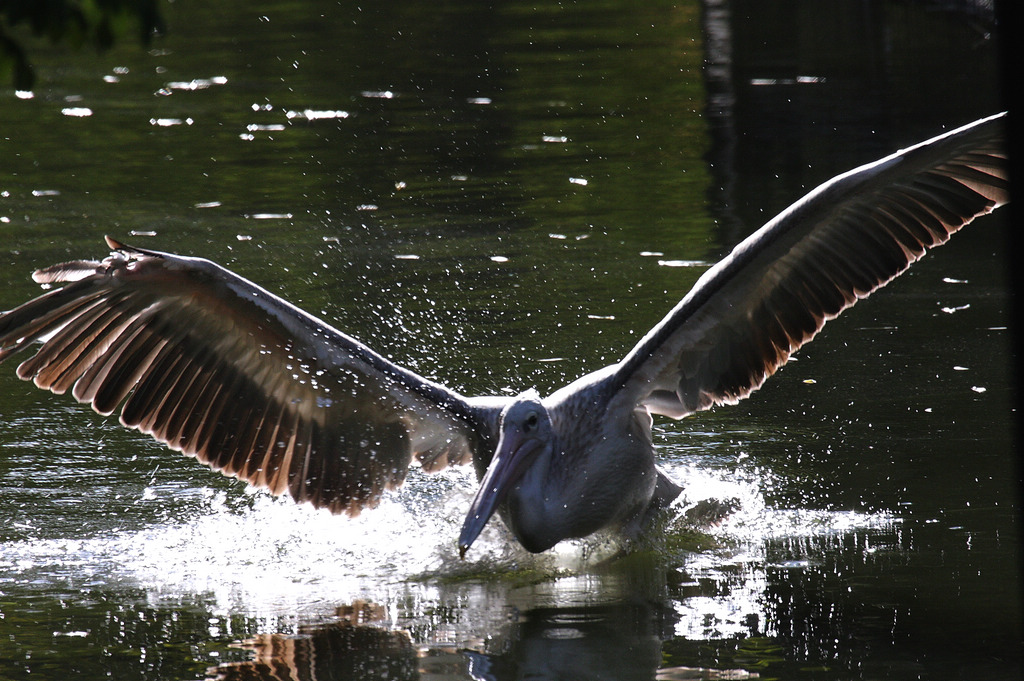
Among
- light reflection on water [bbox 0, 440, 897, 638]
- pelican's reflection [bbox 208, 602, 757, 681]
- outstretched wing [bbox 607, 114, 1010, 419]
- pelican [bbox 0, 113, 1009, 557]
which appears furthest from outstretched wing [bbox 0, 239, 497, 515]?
pelican's reflection [bbox 208, 602, 757, 681]

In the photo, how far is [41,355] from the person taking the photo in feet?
18.5

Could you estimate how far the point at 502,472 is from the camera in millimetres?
5508

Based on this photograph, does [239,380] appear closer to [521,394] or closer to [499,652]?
[521,394]

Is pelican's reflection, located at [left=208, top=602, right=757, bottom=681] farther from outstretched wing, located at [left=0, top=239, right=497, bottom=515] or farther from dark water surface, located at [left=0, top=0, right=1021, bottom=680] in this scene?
outstretched wing, located at [left=0, top=239, right=497, bottom=515]

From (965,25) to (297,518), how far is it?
649 inches

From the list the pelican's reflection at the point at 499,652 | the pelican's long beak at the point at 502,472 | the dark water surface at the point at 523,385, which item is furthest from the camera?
the pelican's long beak at the point at 502,472

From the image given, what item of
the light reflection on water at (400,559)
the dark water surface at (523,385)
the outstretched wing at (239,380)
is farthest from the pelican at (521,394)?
the dark water surface at (523,385)

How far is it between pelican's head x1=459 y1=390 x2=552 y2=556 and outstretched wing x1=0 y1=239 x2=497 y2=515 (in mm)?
324

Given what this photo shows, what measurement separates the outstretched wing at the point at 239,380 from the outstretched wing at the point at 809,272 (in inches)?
33.1

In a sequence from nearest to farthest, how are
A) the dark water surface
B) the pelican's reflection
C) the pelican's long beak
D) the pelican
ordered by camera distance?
the pelican's reflection, the dark water surface, the pelican's long beak, the pelican

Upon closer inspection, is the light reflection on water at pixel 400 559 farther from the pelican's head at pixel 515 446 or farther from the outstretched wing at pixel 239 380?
the pelican's head at pixel 515 446

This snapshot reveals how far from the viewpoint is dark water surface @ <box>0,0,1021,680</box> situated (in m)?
5.02

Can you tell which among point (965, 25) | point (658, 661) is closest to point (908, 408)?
point (658, 661)

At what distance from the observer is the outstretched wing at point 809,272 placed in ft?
17.9
